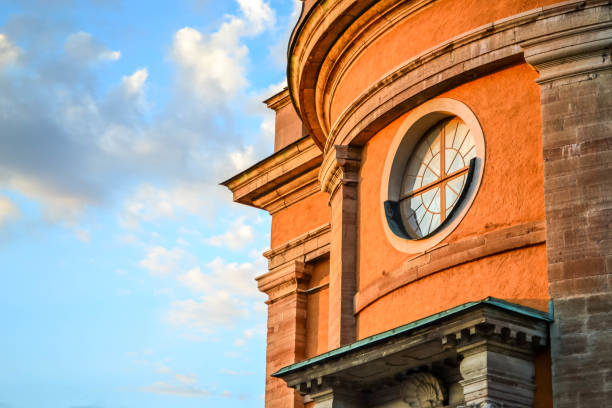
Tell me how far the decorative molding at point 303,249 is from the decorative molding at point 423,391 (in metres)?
7.45

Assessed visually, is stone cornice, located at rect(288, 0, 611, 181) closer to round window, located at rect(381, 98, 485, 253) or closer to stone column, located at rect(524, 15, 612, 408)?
stone column, located at rect(524, 15, 612, 408)

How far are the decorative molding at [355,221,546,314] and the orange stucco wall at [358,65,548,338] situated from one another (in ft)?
0.30

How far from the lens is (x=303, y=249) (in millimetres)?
23375

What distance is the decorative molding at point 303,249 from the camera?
22.8 metres

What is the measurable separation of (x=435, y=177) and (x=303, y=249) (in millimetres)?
6827

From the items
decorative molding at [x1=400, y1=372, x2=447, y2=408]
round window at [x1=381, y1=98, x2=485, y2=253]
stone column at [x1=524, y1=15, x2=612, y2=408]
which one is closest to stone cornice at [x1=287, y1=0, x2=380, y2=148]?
round window at [x1=381, y1=98, x2=485, y2=253]

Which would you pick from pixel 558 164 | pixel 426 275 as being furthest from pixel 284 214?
pixel 558 164

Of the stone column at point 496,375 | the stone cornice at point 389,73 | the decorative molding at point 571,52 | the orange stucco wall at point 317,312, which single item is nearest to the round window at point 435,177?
the stone cornice at point 389,73

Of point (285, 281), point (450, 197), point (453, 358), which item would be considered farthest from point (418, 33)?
point (285, 281)

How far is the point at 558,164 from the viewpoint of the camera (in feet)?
47.8

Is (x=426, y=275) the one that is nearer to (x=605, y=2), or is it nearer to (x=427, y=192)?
(x=427, y=192)

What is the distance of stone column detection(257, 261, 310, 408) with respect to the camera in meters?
22.8

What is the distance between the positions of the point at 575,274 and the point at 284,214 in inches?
445

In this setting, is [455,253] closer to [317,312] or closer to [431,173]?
[431,173]
